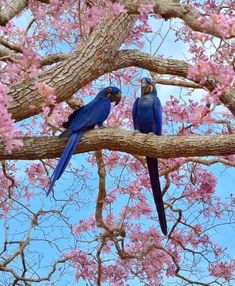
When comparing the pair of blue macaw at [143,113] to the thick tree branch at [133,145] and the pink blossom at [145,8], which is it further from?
the pink blossom at [145,8]

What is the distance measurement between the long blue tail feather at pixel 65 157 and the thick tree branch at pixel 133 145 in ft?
0.16

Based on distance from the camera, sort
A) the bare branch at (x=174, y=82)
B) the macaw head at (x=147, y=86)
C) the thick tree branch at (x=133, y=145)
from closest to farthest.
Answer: the thick tree branch at (x=133, y=145) → the macaw head at (x=147, y=86) → the bare branch at (x=174, y=82)

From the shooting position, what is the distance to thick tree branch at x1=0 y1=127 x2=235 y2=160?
3908 millimetres

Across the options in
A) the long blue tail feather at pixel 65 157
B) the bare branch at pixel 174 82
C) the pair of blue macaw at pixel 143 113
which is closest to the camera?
the long blue tail feather at pixel 65 157

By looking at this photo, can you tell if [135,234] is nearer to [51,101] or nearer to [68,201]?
[68,201]

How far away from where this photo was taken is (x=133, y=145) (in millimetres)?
4074

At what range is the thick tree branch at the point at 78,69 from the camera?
4.13 meters

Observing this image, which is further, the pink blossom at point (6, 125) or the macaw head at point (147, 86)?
the macaw head at point (147, 86)

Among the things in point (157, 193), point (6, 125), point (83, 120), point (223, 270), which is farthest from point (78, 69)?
point (223, 270)

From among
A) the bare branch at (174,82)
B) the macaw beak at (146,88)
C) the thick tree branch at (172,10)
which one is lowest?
the thick tree branch at (172,10)

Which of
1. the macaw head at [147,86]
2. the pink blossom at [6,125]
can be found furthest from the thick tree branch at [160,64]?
the pink blossom at [6,125]

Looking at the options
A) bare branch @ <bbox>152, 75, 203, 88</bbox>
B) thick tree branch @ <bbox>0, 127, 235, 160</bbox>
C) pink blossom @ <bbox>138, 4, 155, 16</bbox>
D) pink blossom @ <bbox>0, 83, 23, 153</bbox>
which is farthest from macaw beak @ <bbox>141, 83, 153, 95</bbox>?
pink blossom @ <bbox>0, 83, 23, 153</bbox>

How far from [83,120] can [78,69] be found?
1.19 ft

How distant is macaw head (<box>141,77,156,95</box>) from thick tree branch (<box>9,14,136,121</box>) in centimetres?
48
